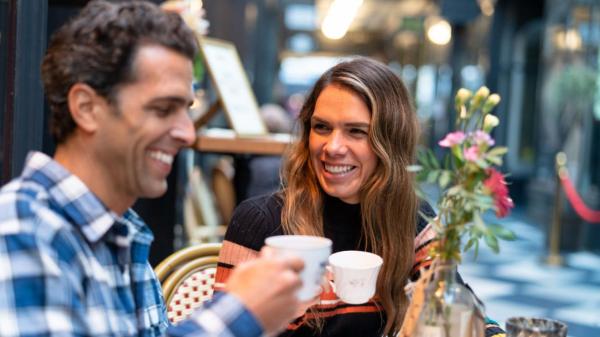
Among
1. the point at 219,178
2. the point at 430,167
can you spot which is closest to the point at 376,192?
the point at 430,167

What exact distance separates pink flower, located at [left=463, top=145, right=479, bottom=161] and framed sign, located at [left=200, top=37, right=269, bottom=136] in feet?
7.91

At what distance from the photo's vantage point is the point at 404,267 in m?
1.90

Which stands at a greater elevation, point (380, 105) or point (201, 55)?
point (201, 55)

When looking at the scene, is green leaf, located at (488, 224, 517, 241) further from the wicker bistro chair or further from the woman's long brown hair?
the wicker bistro chair

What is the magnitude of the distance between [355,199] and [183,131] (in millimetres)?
987

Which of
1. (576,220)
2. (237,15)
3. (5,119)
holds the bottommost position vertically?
(576,220)

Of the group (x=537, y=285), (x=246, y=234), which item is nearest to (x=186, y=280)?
(x=246, y=234)

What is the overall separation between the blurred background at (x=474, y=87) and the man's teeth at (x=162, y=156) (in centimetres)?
109

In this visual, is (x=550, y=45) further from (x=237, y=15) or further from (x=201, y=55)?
(x=201, y=55)

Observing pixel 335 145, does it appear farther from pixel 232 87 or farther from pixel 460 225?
pixel 232 87

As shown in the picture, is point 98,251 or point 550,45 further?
point 550,45

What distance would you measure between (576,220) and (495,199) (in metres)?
8.53

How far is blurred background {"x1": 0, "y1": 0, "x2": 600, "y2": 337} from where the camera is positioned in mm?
2109

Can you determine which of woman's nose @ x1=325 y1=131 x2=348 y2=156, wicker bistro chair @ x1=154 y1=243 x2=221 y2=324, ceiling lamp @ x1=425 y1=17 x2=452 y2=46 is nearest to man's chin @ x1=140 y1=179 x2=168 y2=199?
woman's nose @ x1=325 y1=131 x2=348 y2=156
